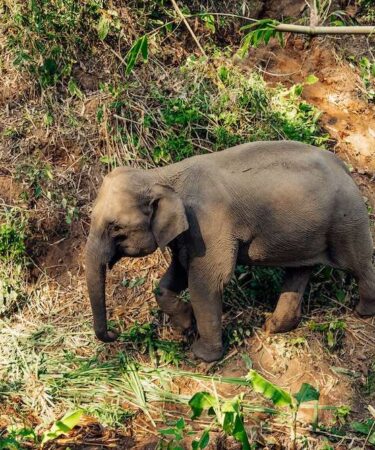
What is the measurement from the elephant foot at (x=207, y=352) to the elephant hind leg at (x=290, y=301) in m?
0.47

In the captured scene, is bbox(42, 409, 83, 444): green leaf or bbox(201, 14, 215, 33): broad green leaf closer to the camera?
bbox(42, 409, 83, 444): green leaf

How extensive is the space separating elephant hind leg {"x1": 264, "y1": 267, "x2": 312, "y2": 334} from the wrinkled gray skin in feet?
0.78

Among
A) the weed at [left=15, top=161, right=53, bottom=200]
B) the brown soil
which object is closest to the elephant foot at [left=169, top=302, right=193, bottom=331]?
the weed at [left=15, top=161, right=53, bottom=200]

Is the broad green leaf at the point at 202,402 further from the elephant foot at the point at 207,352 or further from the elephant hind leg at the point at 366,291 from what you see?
the elephant hind leg at the point at 366,291

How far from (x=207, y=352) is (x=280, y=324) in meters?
0.60

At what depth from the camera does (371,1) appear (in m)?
7.20

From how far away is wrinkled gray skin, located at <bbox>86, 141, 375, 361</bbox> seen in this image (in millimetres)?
4051

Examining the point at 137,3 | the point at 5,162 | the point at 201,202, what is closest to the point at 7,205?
the point at 5,162

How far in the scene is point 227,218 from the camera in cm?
428

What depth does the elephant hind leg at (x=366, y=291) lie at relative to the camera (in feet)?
15.3

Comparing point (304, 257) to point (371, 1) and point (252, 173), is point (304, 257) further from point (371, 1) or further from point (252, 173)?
point (371, 1)

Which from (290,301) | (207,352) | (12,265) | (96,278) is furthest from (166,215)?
(12,265)

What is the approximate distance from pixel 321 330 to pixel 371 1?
4172mm

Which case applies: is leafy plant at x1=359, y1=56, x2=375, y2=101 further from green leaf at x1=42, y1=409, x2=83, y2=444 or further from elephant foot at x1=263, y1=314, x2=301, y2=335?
green leaf at x1=42, y1=409, x2=83, y2=444
